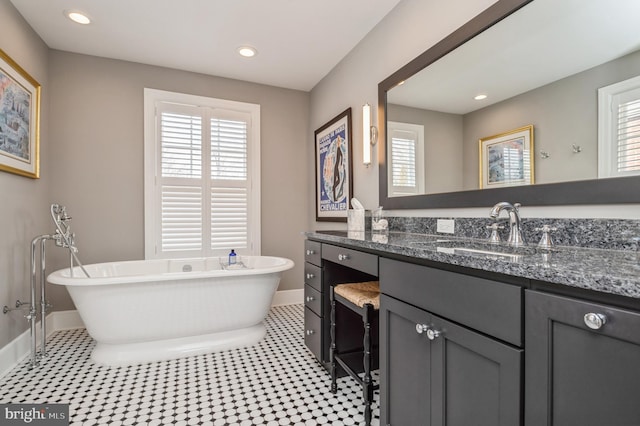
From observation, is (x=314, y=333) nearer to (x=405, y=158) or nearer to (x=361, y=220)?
(x=361, y=220)

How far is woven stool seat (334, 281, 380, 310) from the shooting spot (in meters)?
1.56

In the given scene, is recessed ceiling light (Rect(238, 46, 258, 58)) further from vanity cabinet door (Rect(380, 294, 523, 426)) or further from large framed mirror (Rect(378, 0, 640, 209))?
vanity cabinet door (Rect(380, 294, 523, 426))

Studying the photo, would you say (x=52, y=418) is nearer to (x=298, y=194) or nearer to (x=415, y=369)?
(x=415, y=369)

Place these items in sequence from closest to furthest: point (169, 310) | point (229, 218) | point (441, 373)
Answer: point (441, 373)
point (169, 310)
point (229, 218)

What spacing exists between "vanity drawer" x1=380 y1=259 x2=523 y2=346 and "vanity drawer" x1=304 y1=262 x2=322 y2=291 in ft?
Answer: 2.71

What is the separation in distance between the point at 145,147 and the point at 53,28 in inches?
43.6

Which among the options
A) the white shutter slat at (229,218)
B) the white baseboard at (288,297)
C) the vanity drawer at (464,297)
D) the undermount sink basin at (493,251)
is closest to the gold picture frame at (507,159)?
the undermount sink basin at (493,251)

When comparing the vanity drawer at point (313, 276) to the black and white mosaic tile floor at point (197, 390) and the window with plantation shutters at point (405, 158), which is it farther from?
the window with plantation shutters at point (405, 158)

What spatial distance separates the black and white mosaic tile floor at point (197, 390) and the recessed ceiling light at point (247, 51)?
2602 mm

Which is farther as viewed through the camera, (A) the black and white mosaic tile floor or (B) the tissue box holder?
(B) the tissue box holder

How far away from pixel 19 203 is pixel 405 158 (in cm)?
287

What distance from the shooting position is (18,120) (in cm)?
229

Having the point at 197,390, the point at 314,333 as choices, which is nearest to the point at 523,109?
the point at 314,333

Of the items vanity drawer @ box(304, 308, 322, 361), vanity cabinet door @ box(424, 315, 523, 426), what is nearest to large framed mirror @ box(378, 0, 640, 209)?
vanity cabinet door @ box(424, 315, 523, 426)
